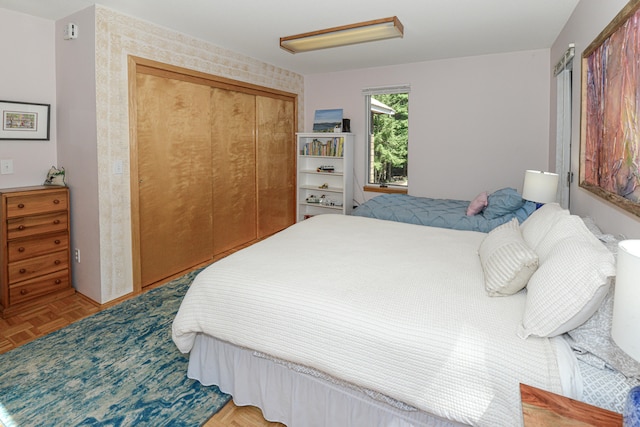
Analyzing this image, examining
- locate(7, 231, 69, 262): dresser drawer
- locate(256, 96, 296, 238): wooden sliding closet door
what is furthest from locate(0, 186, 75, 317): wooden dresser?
locate(256, 96, 296, 238): wooden sliding closet door

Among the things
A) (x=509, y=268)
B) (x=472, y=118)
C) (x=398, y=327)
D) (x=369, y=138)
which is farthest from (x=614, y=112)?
(x=369, y=138)

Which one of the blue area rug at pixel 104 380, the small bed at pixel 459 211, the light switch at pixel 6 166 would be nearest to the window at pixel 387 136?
the small bed at pixel 459 211

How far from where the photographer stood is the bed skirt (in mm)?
1510

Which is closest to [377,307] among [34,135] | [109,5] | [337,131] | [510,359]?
[510,359]

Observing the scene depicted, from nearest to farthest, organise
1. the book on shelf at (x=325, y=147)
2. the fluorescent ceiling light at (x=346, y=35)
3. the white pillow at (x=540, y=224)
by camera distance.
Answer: the white pillow at (x=540, y=224) → the fluorescent ceiling light at (x=346, y=35) → the book on shelf at (x=325, y=147)

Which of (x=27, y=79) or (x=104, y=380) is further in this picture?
(x=27, y=79)

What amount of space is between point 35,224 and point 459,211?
3738 mm

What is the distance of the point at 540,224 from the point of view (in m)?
2.00

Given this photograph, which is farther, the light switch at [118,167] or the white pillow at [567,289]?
the light switch at [118,167]

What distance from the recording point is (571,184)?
9.55 feet

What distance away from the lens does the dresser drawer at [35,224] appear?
2.84m

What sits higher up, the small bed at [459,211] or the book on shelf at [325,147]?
the book on shelf at [325,147]

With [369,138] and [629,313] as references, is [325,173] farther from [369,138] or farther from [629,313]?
[629,313]

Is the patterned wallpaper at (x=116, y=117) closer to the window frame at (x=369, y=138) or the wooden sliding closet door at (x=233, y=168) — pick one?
the wooden sliding closet door at (x=233, y=168)
